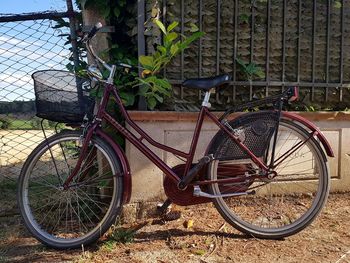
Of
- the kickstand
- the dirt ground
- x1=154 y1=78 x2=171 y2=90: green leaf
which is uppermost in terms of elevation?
x1=154 y1=78 x2=171 y2=90: green leaf

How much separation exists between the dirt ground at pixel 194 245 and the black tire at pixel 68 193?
143 mm

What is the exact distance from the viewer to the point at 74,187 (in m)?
3.15

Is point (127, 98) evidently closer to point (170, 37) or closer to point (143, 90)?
point (143, 90)

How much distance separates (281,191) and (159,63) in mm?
1693

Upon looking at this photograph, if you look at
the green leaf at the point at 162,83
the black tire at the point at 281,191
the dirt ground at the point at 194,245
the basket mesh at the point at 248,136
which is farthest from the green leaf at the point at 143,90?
the dirt ground at the point at 194,245

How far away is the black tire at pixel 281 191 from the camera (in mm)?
3203

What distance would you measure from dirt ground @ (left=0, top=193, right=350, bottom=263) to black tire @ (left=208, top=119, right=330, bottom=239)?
0.13m

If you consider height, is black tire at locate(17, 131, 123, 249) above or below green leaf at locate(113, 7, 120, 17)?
below

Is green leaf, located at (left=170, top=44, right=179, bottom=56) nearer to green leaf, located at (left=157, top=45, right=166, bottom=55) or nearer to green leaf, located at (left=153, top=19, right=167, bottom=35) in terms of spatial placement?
green leaf, located at (left=157, top=45, right=166, bottom=55)

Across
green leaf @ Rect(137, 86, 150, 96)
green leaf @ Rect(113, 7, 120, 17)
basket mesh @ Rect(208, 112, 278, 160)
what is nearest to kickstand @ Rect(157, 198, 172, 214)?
basket mesh @ Rect(208, 112, 278, 160)

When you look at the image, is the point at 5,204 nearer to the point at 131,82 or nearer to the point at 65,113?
the point at 65,113

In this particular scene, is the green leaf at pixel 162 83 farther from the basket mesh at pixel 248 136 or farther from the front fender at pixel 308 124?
the front fender at pixel 308 124

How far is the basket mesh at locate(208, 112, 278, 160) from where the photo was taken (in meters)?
3.16

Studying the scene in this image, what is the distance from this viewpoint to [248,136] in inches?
126
